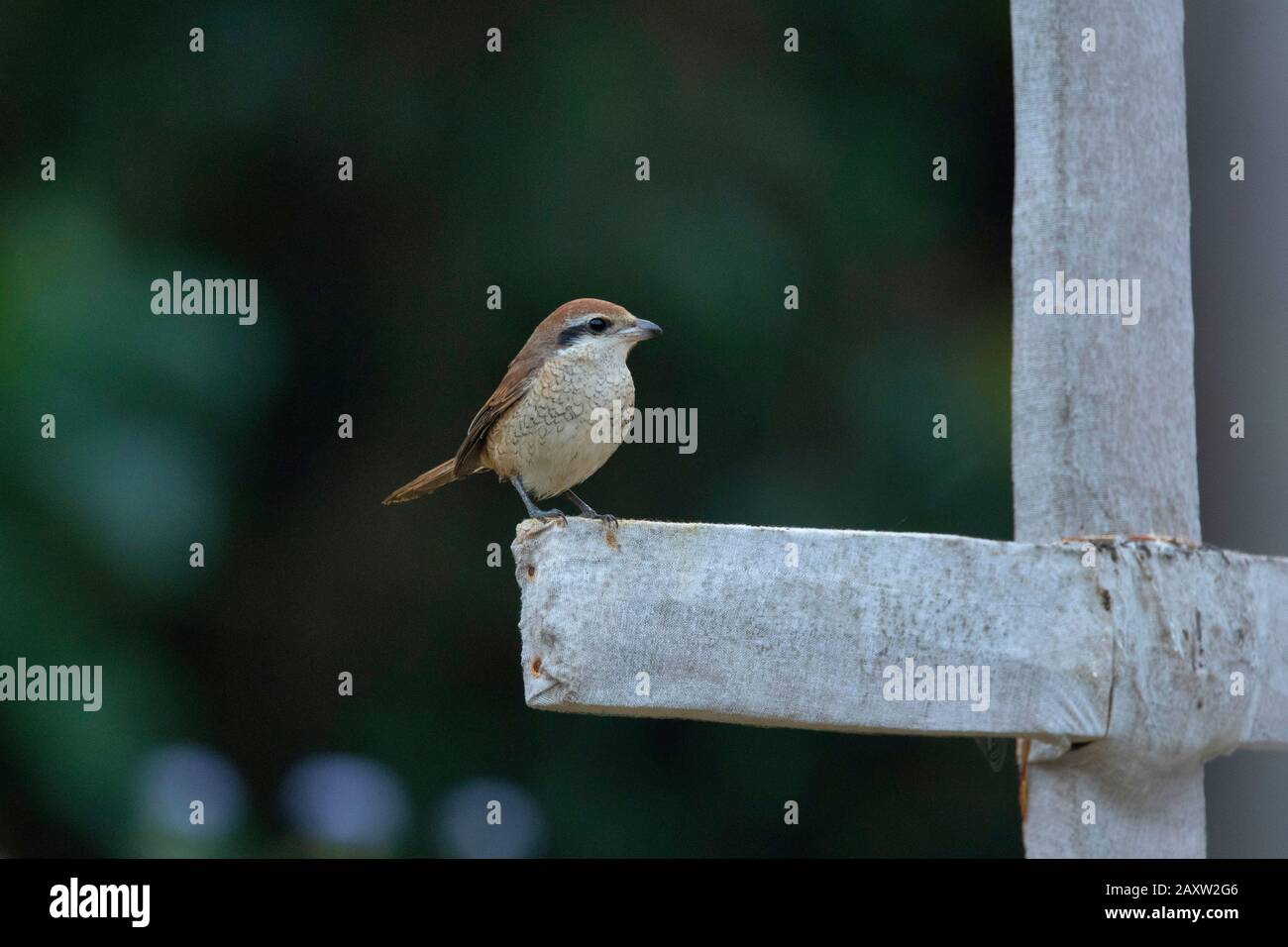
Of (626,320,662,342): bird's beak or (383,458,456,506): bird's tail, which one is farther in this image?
(383,458,456,506): bird's tail

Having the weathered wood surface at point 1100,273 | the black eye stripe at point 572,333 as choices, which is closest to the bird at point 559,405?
the black eye stripe at point 572,333

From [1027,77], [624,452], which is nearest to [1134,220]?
[1027,77]

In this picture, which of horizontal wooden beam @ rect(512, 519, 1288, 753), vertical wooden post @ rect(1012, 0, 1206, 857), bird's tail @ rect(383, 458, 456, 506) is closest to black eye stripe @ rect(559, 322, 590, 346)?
bird's tail @ rect(383, 458, 456, 506)

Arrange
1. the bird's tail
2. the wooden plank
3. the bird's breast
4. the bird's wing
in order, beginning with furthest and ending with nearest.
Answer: the bird's tail → the bird's wing → the bird's breast → the wooden plank

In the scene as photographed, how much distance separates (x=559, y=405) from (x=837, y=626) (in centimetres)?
122

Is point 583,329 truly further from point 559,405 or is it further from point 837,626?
point 837,626

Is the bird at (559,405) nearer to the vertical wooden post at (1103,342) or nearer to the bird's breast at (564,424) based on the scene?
the bird's breast at (564,424)

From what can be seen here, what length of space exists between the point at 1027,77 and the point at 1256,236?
68.5 inches

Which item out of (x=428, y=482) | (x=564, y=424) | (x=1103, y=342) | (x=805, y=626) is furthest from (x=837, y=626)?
(x=428, y=482)

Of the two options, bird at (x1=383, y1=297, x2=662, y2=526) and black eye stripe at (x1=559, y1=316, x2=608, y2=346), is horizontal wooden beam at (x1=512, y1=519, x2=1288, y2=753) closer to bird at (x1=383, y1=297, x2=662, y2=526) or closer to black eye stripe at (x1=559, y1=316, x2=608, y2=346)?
bird at (x1=383, y1=297, x2=662, y2=526)

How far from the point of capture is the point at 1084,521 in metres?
2.30

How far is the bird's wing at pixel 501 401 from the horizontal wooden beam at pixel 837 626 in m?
1.25

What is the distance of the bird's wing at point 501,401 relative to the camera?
3266 mm

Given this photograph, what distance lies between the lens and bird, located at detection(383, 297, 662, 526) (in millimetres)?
3100
